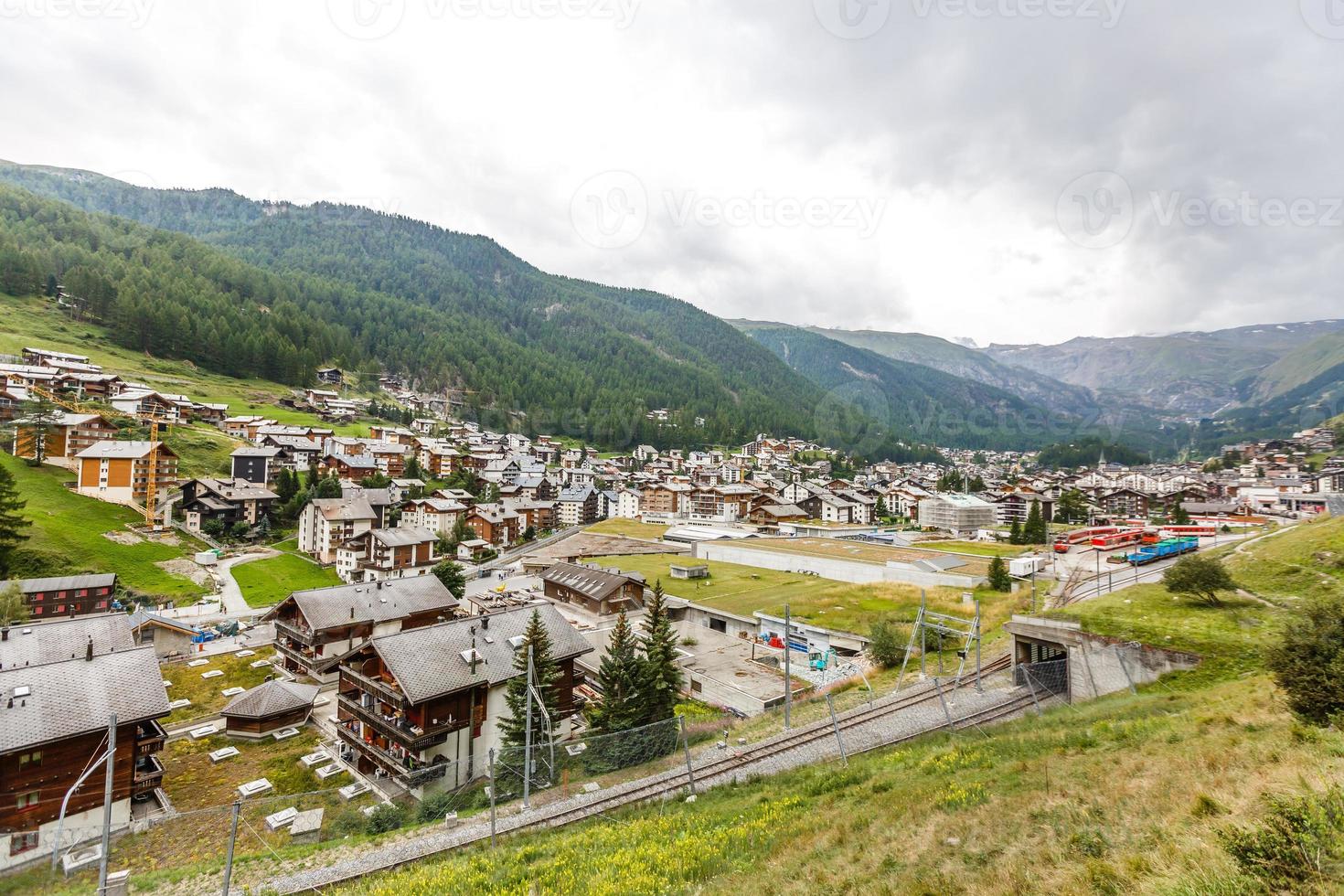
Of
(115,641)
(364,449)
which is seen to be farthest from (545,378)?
(115,641)

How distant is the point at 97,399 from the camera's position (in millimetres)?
68062

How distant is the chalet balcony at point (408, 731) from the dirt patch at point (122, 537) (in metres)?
42.4

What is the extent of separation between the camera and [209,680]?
30.1 meters

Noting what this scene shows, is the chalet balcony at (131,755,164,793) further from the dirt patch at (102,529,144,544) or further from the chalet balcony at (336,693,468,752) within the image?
the dirt patch at (102,529,144,544)

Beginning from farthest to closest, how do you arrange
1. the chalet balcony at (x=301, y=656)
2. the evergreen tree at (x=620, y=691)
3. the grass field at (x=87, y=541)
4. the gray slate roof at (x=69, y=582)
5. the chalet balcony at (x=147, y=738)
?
the grass field at (x=87, y=541) < the gray slate roof at (x=69, y=582) < the chalet balcony at (x=301, y=656) < the evergreen tree at (x=620, y=691) < the chalet balcony at (x=147, y=738)

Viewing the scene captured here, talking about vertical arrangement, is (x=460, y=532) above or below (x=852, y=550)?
below

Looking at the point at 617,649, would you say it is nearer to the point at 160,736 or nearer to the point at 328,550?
the point at 160,736

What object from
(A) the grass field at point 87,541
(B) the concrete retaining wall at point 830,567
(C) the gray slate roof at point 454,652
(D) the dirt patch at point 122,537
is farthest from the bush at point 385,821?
(D) the dirt patch at point 122,537

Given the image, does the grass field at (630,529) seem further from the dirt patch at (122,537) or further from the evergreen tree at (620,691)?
the evergreen tree at (620,691)

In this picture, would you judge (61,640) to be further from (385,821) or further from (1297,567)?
(1297,567)

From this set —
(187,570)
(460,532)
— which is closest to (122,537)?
(187,570)

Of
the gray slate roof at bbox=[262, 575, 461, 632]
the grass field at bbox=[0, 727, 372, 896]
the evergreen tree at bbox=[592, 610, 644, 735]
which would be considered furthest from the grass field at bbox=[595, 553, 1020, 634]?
the grass field at bbox=[0, 727, 372, 896]

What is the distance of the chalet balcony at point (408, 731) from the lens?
19.5 meters

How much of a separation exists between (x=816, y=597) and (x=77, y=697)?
36083 mm
